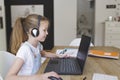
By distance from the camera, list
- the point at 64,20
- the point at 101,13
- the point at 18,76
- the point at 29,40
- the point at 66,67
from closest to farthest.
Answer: the point at 18,76 < the point at 66,67 < the point at 29,40 < the point at 101,13 < the point at 64,20

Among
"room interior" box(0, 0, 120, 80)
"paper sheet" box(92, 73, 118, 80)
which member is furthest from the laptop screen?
"room interior" box(0, 0, 120, 80)

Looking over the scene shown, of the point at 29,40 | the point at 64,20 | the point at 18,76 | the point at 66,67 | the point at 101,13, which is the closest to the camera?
the point at 18,76

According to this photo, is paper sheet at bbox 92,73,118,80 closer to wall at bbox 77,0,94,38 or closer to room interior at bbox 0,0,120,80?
room interior at bbox 0,0,120,80

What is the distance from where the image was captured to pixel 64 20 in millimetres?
5910

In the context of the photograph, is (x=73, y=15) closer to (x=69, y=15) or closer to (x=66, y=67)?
(x=69, y=15)

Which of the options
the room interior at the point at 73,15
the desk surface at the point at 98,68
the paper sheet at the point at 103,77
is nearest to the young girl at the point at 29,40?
the desk surface at the point at 98,68

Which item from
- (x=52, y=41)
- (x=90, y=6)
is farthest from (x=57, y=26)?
(x=90, y=6)

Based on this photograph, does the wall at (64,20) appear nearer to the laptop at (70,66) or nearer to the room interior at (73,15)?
the room interior at (73,15)

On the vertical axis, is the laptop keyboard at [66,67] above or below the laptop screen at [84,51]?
below

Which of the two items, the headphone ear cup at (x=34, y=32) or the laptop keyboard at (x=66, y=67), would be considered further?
the headphone ear cup at (x=34, y=32)

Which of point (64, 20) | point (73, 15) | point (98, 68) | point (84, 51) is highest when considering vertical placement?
point (73, 15)

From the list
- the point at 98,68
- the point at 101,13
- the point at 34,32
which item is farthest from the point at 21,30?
the point at 101,13

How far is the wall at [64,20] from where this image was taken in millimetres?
5836

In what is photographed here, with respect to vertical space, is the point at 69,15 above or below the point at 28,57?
above
